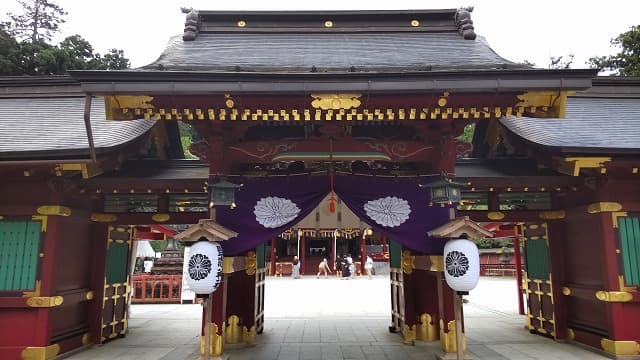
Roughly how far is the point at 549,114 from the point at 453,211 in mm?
2084

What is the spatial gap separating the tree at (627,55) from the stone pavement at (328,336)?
60.1 feet

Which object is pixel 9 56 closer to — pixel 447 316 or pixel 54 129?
pixel 54 129

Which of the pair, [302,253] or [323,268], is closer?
[323,268]

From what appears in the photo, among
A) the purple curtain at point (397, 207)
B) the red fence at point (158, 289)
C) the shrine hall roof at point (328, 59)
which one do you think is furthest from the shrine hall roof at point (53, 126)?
the red fence at point (158, 289)

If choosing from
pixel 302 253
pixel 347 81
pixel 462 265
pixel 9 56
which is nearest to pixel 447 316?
pixel 462 265

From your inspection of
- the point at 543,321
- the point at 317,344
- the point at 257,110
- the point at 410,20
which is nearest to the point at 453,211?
the point at 257,110

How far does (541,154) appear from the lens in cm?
765

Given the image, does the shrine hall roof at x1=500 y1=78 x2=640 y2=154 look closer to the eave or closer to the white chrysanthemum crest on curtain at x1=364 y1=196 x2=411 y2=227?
the eave

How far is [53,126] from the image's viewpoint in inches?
330

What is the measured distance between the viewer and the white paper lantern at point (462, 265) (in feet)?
19.0

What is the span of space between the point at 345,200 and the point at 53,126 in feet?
20.7

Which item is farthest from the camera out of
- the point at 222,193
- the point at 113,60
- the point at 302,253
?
the point at 113,60

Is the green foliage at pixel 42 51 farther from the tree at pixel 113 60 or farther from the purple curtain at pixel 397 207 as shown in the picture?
the purple curtain at pixel 397 207

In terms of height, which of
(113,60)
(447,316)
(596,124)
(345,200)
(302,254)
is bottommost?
(447,316)
